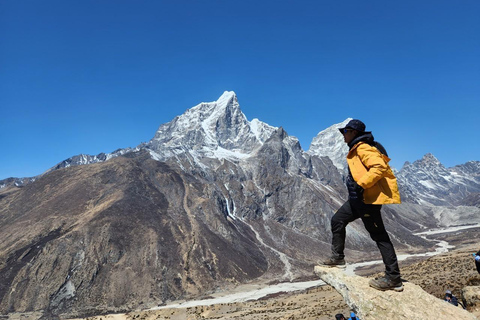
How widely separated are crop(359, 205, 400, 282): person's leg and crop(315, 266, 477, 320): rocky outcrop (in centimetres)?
43

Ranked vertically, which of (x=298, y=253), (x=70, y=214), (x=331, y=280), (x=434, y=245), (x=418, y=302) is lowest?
(x=434, y=245)

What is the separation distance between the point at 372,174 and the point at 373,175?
27 millimetres

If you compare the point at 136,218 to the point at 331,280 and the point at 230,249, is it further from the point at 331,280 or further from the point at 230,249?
the point at 331,280

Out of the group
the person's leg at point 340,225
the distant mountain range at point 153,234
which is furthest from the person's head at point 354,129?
the distant mountain range at point 153,234

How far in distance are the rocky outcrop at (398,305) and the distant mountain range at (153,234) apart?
72.8 metres

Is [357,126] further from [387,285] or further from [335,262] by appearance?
[387,285]

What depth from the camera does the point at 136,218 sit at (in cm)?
9631

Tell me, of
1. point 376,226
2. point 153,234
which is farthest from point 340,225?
point 153,234

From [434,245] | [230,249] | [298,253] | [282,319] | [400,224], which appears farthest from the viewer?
[400,224]

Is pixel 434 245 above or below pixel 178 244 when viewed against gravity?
below

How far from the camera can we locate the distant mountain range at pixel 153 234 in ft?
235

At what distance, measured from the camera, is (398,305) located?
6.23m

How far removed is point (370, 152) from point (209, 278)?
86644mm

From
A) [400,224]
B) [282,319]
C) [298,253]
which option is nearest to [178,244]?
[298,253]
